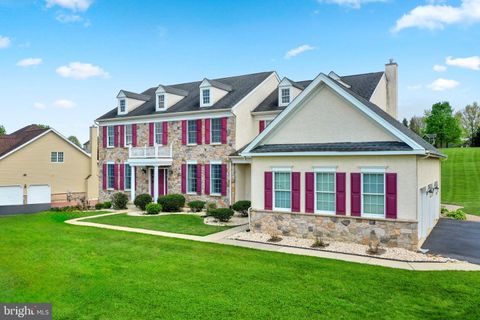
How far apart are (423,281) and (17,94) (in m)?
33.0

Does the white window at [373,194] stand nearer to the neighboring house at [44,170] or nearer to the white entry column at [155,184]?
the white entry column at [155,184]

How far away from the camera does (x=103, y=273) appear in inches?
412

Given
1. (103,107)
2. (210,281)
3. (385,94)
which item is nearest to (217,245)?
(210,281)

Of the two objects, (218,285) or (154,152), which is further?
(154,152)

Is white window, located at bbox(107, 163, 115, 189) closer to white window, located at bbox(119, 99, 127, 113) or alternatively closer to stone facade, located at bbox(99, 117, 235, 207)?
stone facade, located at bbox(99, 117, 235, 207)

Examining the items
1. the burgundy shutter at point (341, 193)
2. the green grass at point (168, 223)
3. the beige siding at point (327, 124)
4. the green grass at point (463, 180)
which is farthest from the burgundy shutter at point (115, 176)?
the green grass at point (463, 180)

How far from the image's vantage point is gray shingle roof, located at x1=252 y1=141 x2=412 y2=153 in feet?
43.5

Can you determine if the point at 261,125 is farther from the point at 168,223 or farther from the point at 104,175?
the point at 104,175

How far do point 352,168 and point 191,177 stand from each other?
14.6m

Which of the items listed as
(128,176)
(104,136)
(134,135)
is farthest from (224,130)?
(104,136)

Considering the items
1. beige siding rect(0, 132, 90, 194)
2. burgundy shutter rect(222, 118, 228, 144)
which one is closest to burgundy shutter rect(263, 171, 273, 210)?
burgundy shutter rect(222, 118, 228, 144)

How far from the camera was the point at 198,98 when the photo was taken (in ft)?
91.3

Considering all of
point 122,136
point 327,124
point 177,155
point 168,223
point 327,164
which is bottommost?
point 168,223

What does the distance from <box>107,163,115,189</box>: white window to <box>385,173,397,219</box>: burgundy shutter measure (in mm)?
23652
